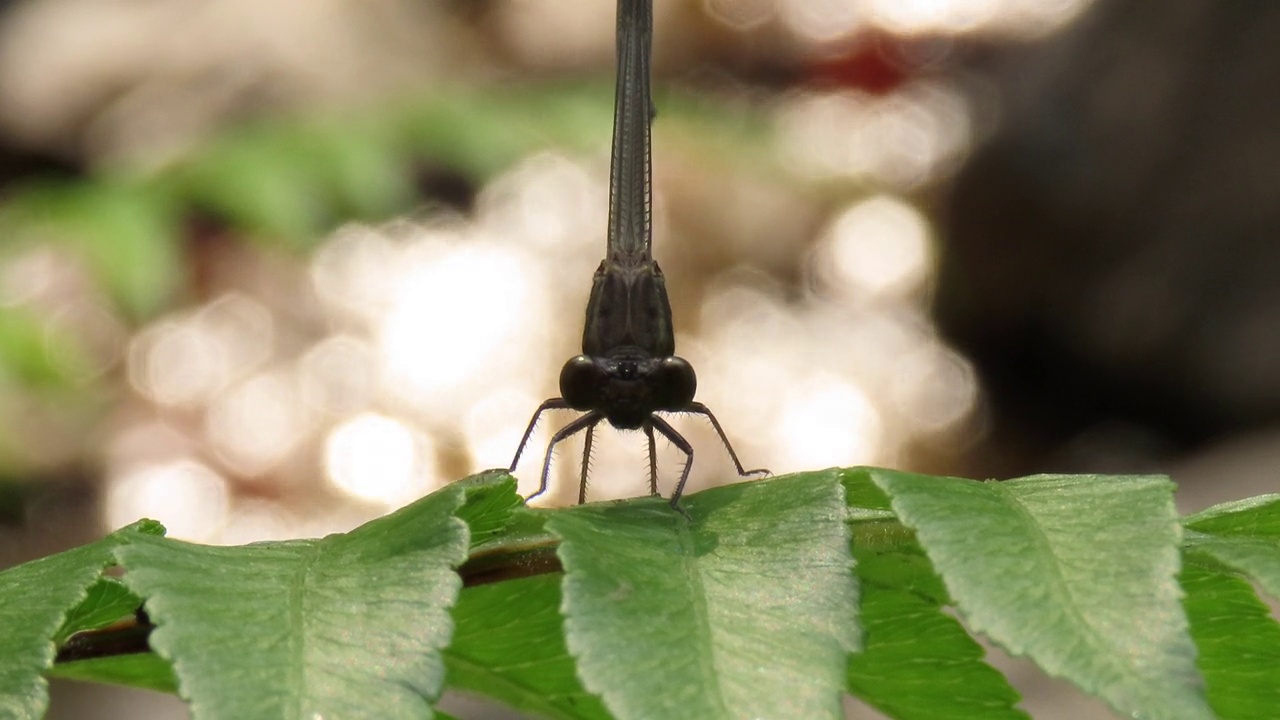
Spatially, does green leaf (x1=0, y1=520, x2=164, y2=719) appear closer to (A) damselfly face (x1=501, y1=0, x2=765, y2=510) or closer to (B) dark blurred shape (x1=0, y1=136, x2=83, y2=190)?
(A) damselfly face (x1=501, y1=0, x2=765, y2=510)

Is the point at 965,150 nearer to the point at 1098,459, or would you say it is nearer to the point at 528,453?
the point at 1098,459

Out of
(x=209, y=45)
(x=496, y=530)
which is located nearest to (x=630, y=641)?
(x=496, y=530)

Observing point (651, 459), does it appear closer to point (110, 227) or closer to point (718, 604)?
point (718, 604)

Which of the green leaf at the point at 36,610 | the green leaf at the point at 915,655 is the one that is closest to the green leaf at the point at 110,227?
the green leaf at the point at 36,610

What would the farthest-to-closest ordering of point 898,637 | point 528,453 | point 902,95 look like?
point 902,95, point 528,453, point 898,637

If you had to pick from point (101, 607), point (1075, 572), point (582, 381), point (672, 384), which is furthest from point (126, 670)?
point (1075, 572)

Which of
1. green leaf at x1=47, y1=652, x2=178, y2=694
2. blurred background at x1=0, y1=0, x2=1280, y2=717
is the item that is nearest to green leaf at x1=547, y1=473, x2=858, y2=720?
green leaf at x1=47, y1=652, x2=178, y2=694

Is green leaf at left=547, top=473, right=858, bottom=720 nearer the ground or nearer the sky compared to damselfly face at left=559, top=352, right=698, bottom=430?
nearer the ground
